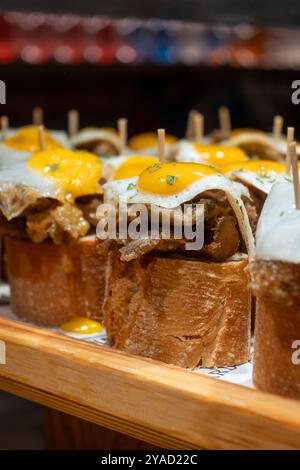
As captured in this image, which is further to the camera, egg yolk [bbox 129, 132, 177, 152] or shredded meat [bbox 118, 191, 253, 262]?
egg yolk [bbox 129, 132, 177, 152]

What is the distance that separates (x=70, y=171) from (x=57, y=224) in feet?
0.62

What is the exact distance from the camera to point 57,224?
2.63m

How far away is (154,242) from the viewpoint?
2.19 m

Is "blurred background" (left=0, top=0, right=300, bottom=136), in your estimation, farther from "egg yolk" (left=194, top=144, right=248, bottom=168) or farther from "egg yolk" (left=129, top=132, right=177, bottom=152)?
"egg yolk" (left=194, top=144, right=248, bottom=168)

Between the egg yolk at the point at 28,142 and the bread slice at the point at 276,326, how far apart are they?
66.5 inches

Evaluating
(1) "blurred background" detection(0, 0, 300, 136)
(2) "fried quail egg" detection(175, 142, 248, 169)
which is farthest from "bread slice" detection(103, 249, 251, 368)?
(1) "blurred background" detection(0, 0, 300, 136)

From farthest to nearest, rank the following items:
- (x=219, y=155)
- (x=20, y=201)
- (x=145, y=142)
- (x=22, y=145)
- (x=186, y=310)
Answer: (x=145, y=142), (x=22, y=145), (x=219, y=155), (x=20, y=201), (x=186, y=310)

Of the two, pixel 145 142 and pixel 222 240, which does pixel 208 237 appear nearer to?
pixel 222 240

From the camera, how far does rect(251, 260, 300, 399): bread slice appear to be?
5.96 ft

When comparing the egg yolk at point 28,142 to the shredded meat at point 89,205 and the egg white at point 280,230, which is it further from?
the egg white at point 280,230

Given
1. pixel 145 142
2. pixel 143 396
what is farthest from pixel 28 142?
pixel 143 396

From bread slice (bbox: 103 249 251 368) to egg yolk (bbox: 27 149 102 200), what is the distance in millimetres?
359

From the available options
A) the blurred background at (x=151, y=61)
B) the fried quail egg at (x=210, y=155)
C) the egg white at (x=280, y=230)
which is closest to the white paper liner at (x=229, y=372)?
the egg white at (x=280, y=230)

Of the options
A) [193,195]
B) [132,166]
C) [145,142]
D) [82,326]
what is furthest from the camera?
[145,142]
